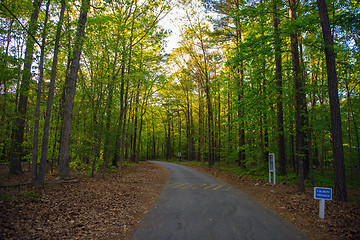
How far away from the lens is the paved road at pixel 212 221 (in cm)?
466

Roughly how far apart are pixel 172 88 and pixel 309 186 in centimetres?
2195

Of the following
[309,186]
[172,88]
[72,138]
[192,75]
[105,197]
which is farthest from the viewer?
[172,88]

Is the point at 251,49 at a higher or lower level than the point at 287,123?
higher

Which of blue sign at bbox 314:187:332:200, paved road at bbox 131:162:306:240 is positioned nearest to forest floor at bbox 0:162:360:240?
paved road at bbox 131:162:306:240

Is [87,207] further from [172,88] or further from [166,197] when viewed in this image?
[172,88]

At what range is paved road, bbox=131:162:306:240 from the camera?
4658 millimetres

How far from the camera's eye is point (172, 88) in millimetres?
29250

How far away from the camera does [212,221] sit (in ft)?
18.2

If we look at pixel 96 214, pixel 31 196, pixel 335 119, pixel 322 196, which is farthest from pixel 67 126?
pixel 335 119

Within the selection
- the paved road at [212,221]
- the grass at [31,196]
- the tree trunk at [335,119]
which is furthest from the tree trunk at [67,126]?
the tree trunk at [335,119]

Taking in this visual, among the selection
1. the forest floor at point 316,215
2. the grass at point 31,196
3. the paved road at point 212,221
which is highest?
the grass at point 31,196

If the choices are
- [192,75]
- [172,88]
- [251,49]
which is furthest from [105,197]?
[172,88]

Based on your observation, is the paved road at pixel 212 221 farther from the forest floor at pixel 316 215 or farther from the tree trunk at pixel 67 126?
the tree trunk at pixel 67 126

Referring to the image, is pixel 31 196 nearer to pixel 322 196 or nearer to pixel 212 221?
pixel 212 221
